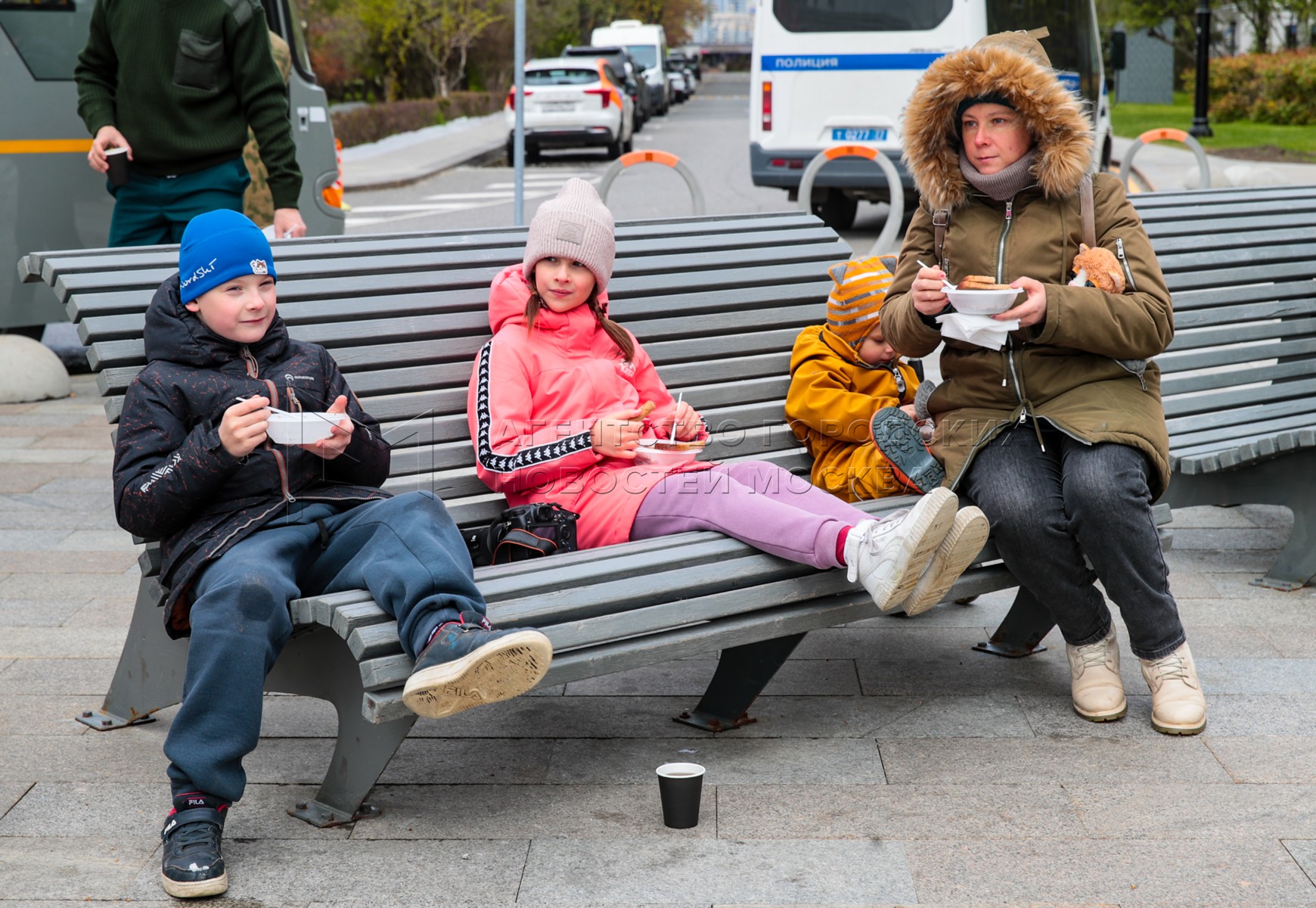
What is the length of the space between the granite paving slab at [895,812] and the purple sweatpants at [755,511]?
1.78ft

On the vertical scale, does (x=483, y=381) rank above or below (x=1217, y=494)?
above

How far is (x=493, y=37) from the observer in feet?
139

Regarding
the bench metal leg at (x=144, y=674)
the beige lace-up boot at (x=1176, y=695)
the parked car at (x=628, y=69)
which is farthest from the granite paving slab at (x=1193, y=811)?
the parked car at (x=628, y=69)

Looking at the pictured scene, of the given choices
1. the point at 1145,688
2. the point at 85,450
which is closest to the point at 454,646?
the point at 1145,688

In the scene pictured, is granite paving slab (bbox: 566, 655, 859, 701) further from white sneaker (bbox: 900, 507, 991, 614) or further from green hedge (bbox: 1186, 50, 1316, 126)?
green hedge (bbox: 1186, 50, 1316, 126)

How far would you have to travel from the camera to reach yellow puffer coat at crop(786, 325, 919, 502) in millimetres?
4141

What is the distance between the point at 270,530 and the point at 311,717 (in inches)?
30.9

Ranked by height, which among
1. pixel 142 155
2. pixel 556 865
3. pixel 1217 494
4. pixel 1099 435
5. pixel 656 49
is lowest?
pixel 556 865

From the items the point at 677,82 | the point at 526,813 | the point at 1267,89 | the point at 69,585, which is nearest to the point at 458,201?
the point at 69,585

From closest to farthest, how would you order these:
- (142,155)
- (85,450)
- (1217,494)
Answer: (1217,494)
(142,155)
(85,450)

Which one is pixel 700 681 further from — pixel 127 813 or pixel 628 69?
pixel 628 69

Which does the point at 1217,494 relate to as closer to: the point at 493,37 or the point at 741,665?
the point at 741,665

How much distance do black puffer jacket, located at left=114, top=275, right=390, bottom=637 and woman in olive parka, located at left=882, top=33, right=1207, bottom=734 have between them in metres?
1.57

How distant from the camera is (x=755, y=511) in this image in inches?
136
